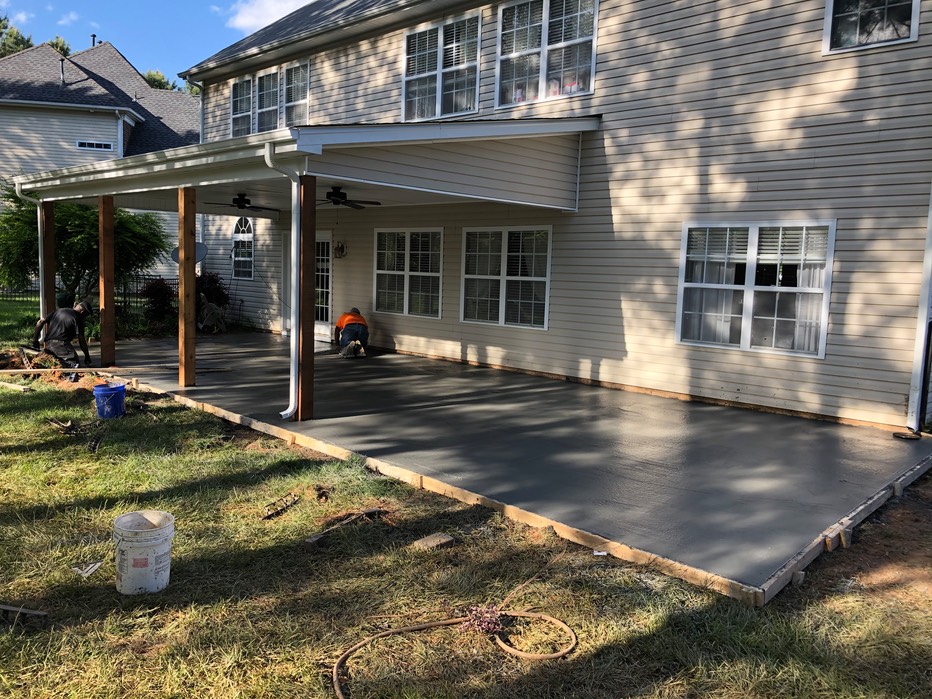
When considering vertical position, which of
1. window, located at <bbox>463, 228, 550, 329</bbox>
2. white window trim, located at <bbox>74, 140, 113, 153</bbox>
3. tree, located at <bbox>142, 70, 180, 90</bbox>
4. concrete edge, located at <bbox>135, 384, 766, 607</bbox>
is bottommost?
concrete edge, located at <bbox>135, 384, 766, 607</bbox>

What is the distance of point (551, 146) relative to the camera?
9.41 m

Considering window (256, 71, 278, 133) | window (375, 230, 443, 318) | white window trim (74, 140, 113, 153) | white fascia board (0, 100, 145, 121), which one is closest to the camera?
window (375, 230, 443, 318)

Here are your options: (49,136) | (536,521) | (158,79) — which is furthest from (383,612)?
(158,79)

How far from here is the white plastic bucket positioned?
Result: 3561 millimetres

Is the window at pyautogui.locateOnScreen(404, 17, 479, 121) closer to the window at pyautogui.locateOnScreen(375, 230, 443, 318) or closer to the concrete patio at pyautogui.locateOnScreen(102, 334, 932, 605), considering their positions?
the window at pyautogui.locateOnScreen(375, 230, 443, 318)

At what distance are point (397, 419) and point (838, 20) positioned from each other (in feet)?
20.3

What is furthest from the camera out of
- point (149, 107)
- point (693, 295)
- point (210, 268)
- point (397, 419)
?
point (149, 107)

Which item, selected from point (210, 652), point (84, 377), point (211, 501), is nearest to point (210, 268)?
point (84, 377)

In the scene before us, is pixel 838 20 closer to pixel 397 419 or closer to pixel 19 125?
pixel 397 419

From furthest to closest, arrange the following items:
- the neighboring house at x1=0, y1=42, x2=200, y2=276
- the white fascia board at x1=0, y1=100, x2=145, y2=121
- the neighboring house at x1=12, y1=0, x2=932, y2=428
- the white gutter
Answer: the neighboring house at x1=0, y1=42, x2=200, y2=276, the white fascia board at x1=0, y1=100, x2=145, y2=121, the neighboring house at x1=12, y1=0, x2=932, y2=428, the white gutter

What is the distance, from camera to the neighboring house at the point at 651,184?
7258mm

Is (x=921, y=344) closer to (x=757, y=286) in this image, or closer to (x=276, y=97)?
(x=757, y=286)

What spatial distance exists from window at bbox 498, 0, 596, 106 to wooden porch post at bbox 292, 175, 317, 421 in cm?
460

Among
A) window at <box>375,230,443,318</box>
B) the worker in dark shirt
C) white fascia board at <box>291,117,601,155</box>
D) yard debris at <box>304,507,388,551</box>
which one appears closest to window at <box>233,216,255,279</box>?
window at <box>375,230,443,318</box>
